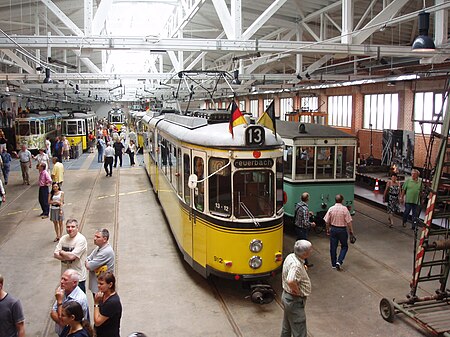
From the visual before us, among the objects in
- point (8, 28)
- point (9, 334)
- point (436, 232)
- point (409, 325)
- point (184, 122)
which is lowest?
point (409, 325)

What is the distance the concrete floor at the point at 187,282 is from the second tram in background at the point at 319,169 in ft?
3.16

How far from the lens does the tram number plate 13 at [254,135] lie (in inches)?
302

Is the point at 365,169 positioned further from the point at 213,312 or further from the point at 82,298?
the point at 82,298

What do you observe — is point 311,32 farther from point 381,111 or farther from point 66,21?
point 66,21

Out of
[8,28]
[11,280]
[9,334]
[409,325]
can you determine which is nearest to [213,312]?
[409,325]

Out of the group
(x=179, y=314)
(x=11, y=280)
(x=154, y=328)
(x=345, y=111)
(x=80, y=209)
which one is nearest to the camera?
(x=154, y=328)

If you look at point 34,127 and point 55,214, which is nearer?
point 55,214

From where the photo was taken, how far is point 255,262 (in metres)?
7.73

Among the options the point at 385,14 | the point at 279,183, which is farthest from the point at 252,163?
the point at 385,14

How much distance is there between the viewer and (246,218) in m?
7.75

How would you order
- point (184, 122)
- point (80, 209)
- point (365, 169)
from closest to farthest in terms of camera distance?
point (184, 122) < point (80, 209) < point (365, 169)

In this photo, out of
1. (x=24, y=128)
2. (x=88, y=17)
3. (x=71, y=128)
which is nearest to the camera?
(x=88, y=17)

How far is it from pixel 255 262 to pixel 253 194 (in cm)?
107

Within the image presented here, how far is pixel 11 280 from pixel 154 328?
140 inches
